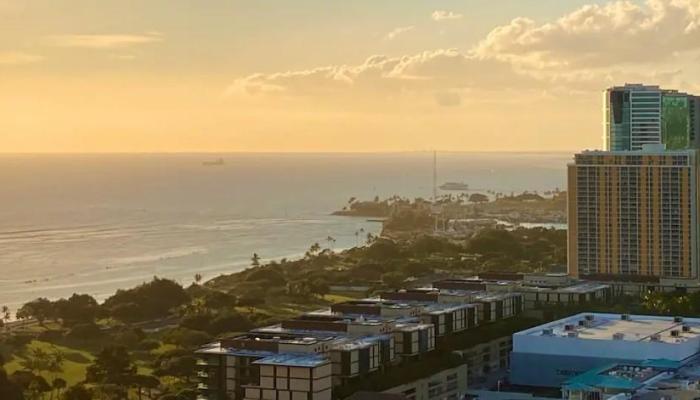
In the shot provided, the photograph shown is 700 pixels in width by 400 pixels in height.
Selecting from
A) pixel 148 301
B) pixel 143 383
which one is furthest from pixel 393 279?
pixel 143 383

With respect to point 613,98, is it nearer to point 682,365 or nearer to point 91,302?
point 91,302

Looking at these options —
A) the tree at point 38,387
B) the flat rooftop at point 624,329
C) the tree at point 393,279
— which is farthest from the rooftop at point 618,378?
the tree at point 393,279

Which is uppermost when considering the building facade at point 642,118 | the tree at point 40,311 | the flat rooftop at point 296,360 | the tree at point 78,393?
the building facade at point 642,118

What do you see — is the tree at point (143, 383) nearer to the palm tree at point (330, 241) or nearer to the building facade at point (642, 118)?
the building facade at point (642, 118)

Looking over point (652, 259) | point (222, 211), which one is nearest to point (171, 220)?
point (222, 211)

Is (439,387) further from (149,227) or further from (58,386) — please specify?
(149,227)
